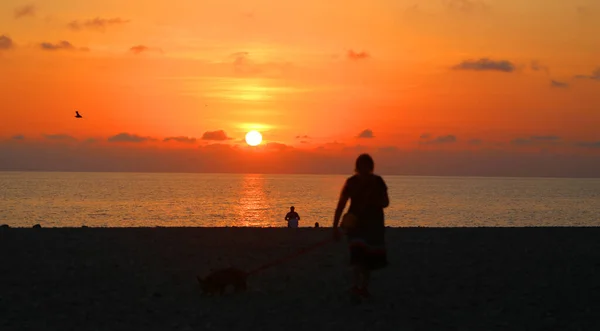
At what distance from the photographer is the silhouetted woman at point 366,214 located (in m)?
11.4
